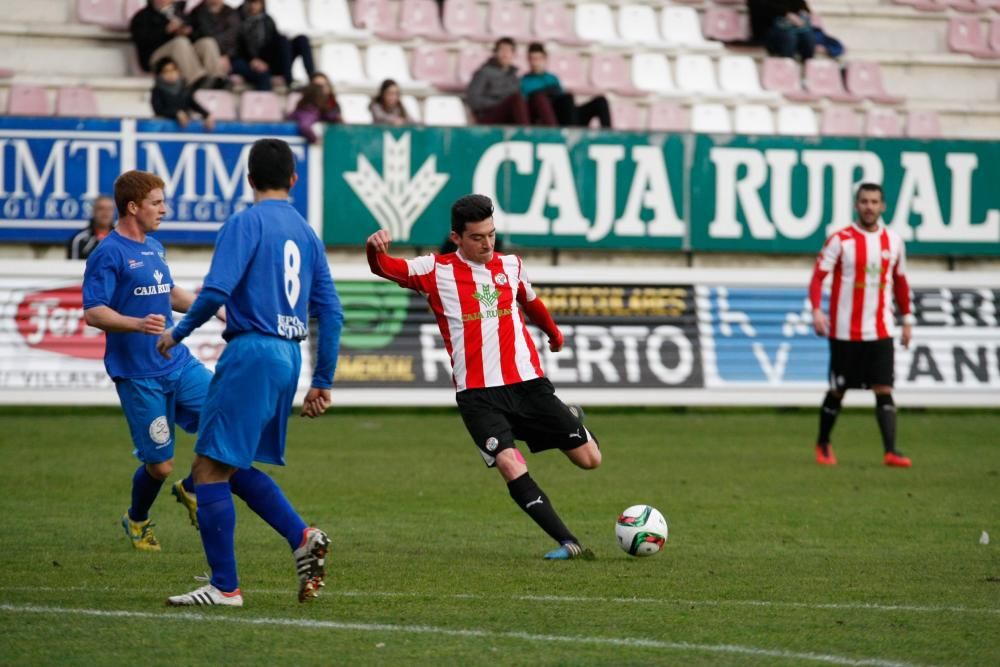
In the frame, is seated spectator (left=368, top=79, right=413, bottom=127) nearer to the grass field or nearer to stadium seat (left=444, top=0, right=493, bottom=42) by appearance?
stadium seat (left=444, top=0, right=493, bottom=42)

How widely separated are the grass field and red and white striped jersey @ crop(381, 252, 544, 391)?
95cm

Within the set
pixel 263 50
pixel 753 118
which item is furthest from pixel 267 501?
pixel 753 118

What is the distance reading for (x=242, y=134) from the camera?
18.2 metres

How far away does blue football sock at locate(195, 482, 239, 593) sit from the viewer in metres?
6.31

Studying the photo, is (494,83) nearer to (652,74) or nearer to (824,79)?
(652,74)

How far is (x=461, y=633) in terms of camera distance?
5.92 m

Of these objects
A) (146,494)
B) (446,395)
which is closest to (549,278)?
(446,395)

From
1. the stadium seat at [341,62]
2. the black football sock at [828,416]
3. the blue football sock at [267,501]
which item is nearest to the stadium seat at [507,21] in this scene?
the stadium seat at [341,62]

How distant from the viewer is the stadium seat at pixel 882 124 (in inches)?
874

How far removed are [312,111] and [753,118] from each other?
6.65m

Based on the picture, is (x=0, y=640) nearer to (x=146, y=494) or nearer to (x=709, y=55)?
(x=146, y=494)

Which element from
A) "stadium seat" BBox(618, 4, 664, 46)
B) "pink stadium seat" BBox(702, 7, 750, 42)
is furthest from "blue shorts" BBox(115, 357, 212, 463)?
"pink stadium seat" BBox(702, 7, 750, 42)

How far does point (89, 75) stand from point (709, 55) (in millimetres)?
8636

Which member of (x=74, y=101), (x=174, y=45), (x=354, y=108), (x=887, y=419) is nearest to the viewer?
(x=887, y=419)
